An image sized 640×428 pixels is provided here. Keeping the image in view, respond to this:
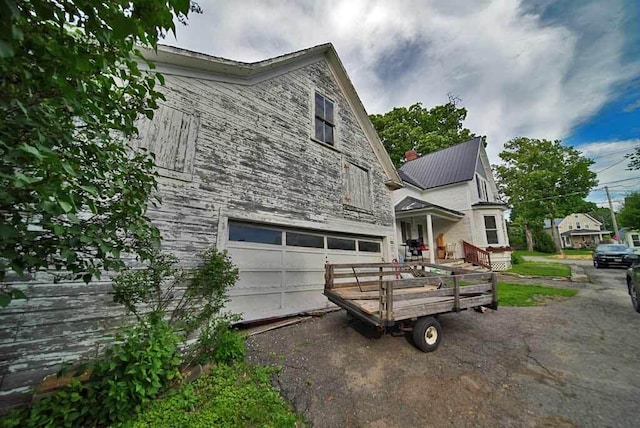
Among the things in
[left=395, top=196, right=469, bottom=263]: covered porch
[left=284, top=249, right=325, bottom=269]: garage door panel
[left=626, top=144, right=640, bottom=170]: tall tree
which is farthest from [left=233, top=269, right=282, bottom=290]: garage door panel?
[left=626, top=144, right=640, bottom=170]: tall tree

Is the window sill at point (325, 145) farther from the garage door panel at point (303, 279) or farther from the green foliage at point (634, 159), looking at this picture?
the green foliage at point (634, 159)

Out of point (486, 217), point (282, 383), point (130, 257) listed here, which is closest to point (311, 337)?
point (282, 383)

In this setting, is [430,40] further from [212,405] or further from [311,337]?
[212,405]

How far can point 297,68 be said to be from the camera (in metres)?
7.32

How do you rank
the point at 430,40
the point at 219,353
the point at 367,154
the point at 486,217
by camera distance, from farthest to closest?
the point at 486,217, the point at 430,40, the point at 367,154, the point at 219,353

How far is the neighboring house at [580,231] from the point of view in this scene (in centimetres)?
4677

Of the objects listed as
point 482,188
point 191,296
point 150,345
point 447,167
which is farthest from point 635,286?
point 447,167

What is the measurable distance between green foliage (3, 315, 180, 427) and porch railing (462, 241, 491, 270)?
48.0 ft

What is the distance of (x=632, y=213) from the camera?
2694 cm

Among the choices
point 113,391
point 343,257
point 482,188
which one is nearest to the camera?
point 113,391

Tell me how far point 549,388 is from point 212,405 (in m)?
4.39

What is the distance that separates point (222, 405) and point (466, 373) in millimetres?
3429

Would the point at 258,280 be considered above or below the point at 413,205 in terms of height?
below

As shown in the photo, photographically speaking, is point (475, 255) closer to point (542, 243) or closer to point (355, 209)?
point (355, 209)
